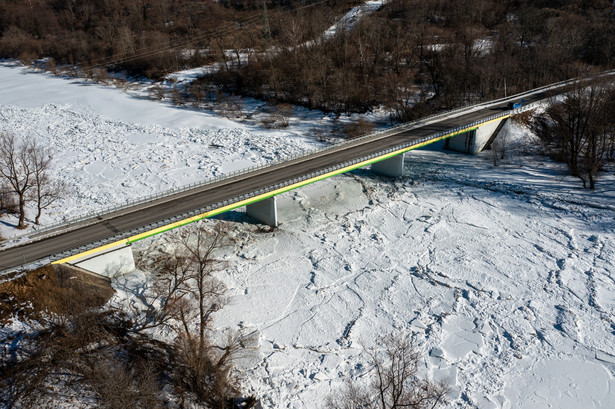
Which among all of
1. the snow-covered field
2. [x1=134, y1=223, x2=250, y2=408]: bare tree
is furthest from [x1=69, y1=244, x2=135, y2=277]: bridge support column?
[x1=134, y1=223, x2=250, y2=408]: bare tree

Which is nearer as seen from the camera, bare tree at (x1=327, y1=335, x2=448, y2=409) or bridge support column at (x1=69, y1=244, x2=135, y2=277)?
bare tree at (x1=327, y1=335, x2=448, y2=409)

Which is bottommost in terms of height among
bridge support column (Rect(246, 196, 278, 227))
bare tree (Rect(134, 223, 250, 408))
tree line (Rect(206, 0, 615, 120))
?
bare tree (Rect(134, 223, 250, 408))

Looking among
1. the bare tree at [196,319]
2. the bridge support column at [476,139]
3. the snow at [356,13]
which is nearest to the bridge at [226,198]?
the bridge support column at [476,139]

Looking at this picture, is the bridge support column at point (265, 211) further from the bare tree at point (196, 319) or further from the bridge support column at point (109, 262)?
the bridge support column at point (109, 262)

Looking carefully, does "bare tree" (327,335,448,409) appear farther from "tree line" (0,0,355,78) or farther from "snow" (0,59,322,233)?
"tree line" (0,0,355,78)

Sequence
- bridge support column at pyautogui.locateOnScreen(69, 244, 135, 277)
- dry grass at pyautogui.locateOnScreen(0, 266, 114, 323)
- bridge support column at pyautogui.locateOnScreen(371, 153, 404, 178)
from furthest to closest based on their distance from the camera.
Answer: bridge support column at pyautogui.locateOnScreen(371, 153, 404, 178), bridge support column at pyautogui.locateOnScreen(69, 244, 135, 277), dry grass at pyautogui.locateOnScreen(0, 266, 114, 323)

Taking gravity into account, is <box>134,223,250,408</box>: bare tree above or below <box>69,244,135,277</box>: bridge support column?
below
